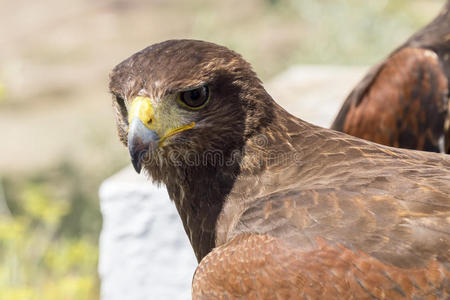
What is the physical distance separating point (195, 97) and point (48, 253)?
9.70 ft

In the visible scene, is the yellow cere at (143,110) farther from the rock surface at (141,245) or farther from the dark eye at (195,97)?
the rock surface at (141,245)

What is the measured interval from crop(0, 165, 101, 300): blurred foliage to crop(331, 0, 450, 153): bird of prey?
6.97 ft

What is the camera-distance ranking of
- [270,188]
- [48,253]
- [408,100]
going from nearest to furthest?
[270,188] → [408,100] → [48,253]

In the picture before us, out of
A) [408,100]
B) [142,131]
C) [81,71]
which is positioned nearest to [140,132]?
[142,131]

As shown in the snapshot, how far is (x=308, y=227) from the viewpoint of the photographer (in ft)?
7.92

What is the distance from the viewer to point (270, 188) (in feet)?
9.09

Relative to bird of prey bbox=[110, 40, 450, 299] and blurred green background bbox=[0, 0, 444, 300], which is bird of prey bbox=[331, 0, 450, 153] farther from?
blurred green background bbox=[0, 0, 444, 300]

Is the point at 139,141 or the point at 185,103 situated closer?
the point at 139,141

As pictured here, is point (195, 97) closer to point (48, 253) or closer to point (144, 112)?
point (144, 112)

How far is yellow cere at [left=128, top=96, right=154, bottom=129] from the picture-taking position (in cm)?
255

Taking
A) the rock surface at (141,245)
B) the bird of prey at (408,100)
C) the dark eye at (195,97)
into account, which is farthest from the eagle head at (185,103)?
the bird of prey at (408,100)

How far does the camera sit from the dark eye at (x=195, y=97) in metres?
2.64

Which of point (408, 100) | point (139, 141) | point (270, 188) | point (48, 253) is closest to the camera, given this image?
point (139, 141)

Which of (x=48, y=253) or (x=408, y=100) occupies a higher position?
(x=408, y=100)
